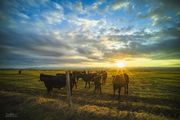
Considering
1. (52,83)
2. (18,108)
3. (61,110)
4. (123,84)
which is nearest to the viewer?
(61,110)

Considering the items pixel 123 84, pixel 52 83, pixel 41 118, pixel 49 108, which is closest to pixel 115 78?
pixel 123 84

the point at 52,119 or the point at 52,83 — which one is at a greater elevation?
the point at 52,83

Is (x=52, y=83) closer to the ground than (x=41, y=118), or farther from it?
farther from it

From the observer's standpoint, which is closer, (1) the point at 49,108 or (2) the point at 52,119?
(2) the point at 52,119

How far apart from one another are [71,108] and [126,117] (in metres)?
3.58

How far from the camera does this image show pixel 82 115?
903 centimetres

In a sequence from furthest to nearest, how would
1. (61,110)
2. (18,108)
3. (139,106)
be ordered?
(139,106) → (18,108) → (61,110)

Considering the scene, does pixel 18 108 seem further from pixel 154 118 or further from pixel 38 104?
pixel 154 118

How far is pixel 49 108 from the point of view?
33.4 feet

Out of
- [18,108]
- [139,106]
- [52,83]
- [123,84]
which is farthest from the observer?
[52,83]

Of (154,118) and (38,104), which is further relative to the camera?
(38,104)

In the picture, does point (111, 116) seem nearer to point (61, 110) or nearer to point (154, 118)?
point (154, 118)

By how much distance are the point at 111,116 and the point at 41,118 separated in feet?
14.1

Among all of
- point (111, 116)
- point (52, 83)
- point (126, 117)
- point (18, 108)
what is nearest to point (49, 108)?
point (18, 108)
